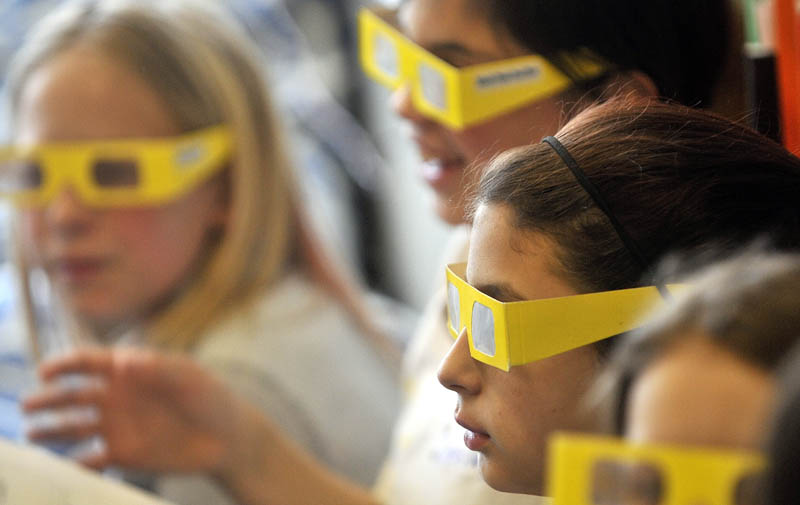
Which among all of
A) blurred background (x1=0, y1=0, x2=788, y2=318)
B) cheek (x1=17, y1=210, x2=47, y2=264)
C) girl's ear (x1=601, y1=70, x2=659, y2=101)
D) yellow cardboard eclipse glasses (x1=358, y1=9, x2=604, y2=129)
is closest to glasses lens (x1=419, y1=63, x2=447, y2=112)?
yellow cardboard eclipse glasses (x1=358, y1=9, x2=604, y2=129)

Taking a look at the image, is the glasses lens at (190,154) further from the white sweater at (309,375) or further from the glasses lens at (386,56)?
the glasses lens at (386,56)

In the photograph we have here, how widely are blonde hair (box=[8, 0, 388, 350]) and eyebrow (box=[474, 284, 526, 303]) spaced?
0.67 meters

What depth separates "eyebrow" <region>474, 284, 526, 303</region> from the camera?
1.60ft

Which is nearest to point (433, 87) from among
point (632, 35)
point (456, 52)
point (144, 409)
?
point (456, 52)

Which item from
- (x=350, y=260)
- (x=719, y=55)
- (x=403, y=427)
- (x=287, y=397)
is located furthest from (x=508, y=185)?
(x=350, y=260)

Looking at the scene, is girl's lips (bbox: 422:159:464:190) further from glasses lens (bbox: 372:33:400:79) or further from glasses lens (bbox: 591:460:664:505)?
glasses lens (bbox: 591:460:664:505)

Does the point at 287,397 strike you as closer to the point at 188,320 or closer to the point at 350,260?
the point at 188,320

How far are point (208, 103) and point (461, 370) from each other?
73 centimetres

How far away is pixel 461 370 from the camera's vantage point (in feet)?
1.69

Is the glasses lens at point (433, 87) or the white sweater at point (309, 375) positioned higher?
the glasses lens at point (433, 87)

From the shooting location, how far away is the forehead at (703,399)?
0.32 meters

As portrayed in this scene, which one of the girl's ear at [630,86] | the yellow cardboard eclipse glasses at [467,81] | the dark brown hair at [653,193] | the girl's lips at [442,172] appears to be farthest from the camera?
the girl's lips at [442,172]

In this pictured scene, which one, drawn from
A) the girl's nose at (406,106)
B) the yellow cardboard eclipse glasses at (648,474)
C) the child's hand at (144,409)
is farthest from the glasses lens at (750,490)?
the child's hand at (144,409)

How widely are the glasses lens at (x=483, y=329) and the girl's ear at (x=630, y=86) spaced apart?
0.51 ft
